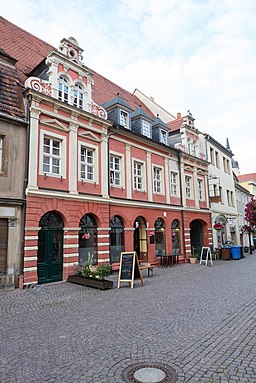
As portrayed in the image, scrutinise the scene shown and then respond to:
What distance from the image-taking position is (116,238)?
15.8 metres

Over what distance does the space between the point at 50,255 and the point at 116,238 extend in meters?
4.44

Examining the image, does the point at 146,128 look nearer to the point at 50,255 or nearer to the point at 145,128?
the point at 145,128

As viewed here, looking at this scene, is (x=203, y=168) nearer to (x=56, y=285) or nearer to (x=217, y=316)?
(x=56, y=285)

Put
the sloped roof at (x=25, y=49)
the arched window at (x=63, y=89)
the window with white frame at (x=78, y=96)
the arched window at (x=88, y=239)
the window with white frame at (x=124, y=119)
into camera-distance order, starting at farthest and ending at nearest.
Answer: the window with white frame at (x=124, y=119), the sloped roof at (x=25, y=49), the window with white frame at (x=78, y=96), the arched window at (x=63, y=89), the arched window at (x=88, y=239)

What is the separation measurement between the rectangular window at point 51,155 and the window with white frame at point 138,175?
19.1ft

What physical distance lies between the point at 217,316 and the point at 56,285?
6945mm

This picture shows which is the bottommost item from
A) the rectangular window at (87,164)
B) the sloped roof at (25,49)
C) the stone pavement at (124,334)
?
the stone pavement at (124,334)

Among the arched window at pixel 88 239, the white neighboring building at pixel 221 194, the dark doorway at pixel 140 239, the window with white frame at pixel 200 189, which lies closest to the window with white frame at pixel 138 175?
the dark doorway at pixel 140 239

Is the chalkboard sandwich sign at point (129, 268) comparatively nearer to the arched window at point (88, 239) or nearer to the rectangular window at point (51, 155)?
the arched window at point (88, 239)

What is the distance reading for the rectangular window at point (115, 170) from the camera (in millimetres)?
16281

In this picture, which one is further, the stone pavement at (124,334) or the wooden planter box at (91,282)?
the wooden planter box at (91,282)

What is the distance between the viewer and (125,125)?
1797 centimetres

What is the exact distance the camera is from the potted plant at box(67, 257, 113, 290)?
10.7 meters

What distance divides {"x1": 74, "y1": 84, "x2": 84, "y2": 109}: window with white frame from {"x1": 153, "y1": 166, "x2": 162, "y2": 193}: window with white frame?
7.06m
